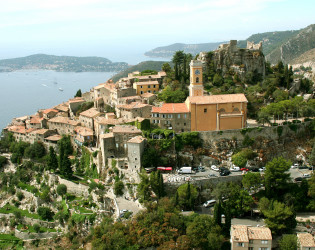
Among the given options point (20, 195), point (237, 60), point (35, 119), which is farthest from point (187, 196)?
point (35, 119)

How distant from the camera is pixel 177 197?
1320 inches

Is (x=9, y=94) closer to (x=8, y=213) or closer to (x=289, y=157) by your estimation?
(x=8, y=213)

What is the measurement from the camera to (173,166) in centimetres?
3844

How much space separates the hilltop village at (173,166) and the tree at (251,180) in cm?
18

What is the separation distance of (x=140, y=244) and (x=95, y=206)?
35.1 feet

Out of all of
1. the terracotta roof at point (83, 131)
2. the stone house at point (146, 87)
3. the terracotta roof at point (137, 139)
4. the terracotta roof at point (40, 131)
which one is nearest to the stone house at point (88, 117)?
the terracotta roof at point (83, 131)

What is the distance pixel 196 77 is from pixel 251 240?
918 inches

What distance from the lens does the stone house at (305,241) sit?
27422mm

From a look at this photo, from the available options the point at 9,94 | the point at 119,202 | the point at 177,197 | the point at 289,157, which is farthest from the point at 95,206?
the point at 9,94

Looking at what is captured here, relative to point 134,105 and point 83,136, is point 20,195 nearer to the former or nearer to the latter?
point 83,136

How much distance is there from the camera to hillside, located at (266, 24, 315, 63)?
5738 inches

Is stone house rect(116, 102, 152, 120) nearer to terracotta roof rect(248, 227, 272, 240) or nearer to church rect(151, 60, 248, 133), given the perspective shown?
church rect(151, 60, 248, 133)

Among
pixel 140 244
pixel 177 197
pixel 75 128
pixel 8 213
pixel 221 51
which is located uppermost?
pixel 221 51

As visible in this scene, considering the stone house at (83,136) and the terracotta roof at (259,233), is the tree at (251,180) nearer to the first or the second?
the terracotta roof at (259,233)
